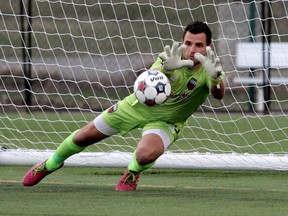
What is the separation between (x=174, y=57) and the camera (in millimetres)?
7340

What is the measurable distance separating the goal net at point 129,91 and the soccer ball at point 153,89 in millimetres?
1755

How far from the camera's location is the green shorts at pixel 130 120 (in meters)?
7.73

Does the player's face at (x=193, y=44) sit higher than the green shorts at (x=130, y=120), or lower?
higher

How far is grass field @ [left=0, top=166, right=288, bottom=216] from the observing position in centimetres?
652

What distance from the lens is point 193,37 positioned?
7605 millimetres

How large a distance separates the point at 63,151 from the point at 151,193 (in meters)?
0.82

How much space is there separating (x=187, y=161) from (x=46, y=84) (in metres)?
8.59

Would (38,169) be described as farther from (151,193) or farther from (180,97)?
(180,97)

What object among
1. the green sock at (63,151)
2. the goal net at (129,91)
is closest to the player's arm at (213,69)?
the green sock at (63,151)

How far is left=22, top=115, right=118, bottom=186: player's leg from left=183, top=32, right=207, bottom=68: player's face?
0.85m

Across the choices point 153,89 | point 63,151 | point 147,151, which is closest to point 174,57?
point 153,89

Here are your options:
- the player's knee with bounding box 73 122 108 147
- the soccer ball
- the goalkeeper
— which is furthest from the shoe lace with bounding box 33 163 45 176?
the soccer ball

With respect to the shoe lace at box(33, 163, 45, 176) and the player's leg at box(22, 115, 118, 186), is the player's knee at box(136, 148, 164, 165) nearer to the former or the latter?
the player's leg at box(22, 115, 118, 186)

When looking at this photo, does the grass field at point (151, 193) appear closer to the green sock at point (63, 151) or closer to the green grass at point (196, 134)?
the green sock at point (63, 151)
